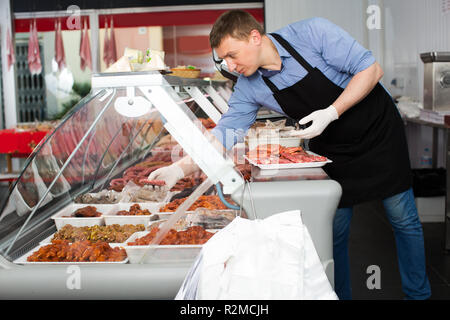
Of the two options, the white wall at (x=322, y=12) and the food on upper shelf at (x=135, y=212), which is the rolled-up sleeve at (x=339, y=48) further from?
the white wall at (x=322, y=12)

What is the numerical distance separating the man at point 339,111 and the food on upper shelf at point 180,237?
28cm

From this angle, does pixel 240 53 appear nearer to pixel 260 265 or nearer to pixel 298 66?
pixel 298 66

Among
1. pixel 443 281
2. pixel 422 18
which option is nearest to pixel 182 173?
pixel 443 281

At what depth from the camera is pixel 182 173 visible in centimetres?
216

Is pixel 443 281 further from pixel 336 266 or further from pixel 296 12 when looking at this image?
pixel 296 12

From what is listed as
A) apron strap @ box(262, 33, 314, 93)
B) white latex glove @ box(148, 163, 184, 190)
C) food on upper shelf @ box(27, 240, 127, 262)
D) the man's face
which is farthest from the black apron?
food on upper shelf @ box(27, 240, 127, 262)

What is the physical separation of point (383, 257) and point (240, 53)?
2389 millimetres

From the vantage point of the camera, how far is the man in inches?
86.7

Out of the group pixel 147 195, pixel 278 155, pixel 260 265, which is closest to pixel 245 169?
pixel 278 155

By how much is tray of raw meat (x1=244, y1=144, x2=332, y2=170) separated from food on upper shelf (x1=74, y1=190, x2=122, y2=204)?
0.76m

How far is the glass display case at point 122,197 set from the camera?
5.58ft

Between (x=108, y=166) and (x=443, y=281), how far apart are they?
2329 mm

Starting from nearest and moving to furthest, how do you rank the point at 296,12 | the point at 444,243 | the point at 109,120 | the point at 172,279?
the point at 172,279
the point at 109,120
the point at 444,243
the point at 296,12

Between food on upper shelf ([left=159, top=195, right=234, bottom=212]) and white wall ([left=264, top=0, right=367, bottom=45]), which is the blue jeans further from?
white wall ([left=264, top=0, right=367, bottom=45])
